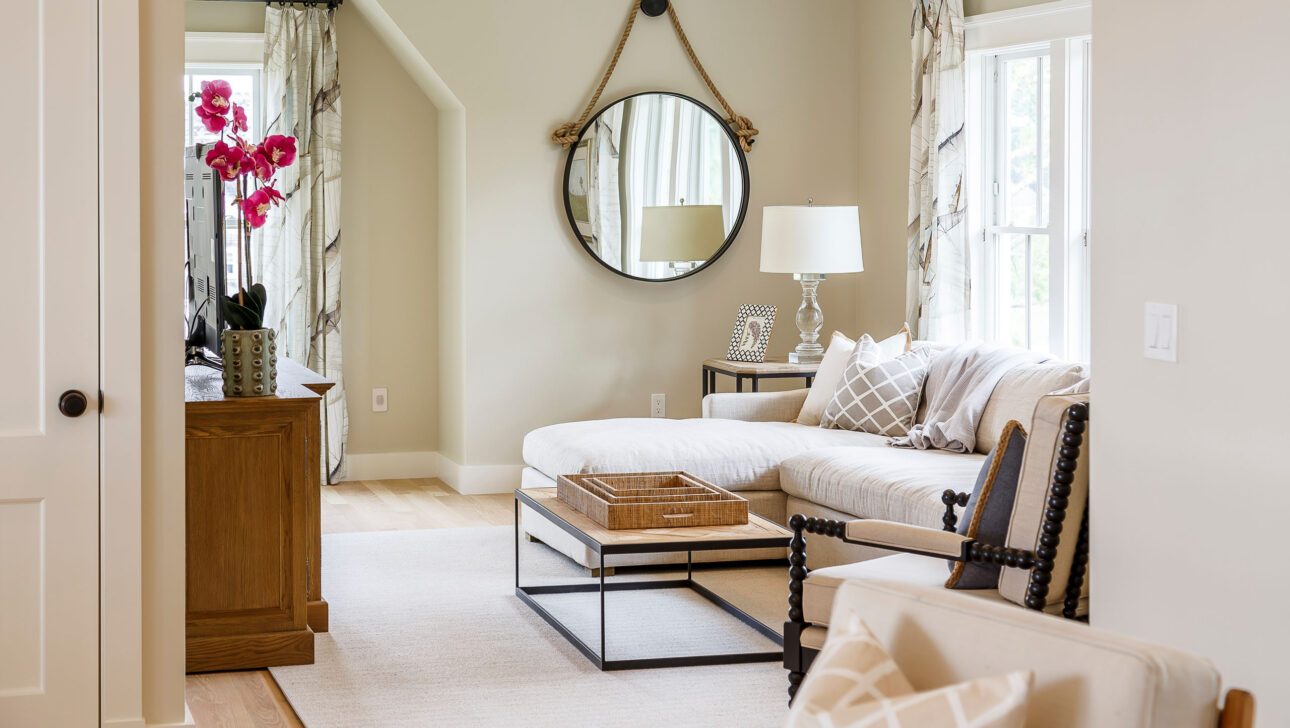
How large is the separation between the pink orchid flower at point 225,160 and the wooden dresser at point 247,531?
652mm

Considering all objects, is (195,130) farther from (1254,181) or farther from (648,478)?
(1254,181)

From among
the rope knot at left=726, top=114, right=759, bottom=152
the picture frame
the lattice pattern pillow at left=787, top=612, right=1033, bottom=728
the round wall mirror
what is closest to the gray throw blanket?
the picture frame

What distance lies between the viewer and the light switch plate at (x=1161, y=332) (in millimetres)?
2279

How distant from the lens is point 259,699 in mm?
3391

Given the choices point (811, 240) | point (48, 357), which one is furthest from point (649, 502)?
point (811, 240)

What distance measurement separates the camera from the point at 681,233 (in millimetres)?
6406

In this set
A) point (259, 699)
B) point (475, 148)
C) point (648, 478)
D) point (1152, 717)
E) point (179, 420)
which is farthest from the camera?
point (475, 148)

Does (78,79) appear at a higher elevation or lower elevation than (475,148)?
lower

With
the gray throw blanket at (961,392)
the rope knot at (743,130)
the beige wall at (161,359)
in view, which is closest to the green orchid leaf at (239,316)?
the beige wall at (161,359)

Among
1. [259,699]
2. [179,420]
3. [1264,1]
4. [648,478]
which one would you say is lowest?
[259,699]

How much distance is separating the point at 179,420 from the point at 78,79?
2.60ft

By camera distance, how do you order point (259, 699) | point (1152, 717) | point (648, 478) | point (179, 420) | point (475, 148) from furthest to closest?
1. point (475, 148)
2. point (648, 478)
3. point (259, 699)
4. point (179, 420)
5. point (1152, 717)

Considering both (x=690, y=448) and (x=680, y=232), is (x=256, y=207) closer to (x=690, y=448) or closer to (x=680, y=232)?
(x=690, y=448)

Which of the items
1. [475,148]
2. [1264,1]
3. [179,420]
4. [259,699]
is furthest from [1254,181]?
[475,148]
